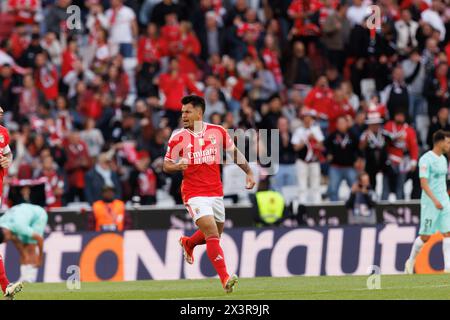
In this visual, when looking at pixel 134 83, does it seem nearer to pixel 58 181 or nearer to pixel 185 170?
pixel 58 181

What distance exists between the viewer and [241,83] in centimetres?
3059

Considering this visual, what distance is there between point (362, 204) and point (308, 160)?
1.81 m

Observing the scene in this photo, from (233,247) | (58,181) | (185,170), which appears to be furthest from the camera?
(58,181)

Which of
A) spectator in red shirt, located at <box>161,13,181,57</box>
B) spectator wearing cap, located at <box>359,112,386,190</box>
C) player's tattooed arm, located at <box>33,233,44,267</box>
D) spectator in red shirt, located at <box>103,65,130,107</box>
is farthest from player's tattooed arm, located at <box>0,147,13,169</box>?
spectator in red shirt, located at <box>161,13,181,57</box>

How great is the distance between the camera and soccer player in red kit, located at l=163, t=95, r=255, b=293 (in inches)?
677

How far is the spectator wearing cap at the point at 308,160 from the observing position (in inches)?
1102

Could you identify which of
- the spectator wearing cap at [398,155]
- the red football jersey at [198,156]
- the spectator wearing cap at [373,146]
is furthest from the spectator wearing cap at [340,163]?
the red football jersey at [198,156]

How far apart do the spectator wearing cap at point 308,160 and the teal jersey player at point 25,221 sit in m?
5.64

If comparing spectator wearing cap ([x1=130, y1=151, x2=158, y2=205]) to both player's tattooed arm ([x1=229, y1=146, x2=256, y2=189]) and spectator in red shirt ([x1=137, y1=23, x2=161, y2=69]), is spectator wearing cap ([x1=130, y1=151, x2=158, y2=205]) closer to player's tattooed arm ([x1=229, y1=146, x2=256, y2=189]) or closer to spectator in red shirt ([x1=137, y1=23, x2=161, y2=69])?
spectator in red shirt ([x1=137, y1=23, x2=161, y2=69])

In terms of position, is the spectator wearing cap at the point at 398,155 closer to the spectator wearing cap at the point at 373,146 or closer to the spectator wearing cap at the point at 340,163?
the spectator wearing cap at the point at 373,146

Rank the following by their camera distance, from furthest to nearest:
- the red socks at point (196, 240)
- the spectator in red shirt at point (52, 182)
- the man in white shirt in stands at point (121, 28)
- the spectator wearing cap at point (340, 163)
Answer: the man in white shirt in stands at point (121, 28) < the spectator wearing cap at point (340, 163) < the spectator in red shirt at point (52, 182) < the red socks at point (196, 240)

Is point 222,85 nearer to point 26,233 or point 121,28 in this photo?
point 121,28

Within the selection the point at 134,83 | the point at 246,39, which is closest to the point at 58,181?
the point at 134,83

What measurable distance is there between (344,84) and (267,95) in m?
1.63
